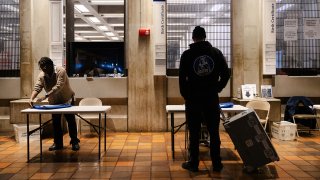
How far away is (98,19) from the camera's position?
53.5 feet

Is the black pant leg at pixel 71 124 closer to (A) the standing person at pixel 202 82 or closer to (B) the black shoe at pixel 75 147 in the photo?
(B) the black shoe at pixel 75 147

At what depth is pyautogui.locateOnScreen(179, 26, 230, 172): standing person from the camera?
4.86 metres

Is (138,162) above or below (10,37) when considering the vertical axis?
below

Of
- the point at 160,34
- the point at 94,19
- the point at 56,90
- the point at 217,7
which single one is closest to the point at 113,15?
the point at 94,19

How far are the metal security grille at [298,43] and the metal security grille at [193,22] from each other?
122 centimetres

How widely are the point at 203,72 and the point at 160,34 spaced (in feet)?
11.5

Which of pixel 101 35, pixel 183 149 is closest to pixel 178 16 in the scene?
pixel 183 149

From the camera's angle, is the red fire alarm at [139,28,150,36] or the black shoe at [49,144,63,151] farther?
the red fire alarm at [139,28,150,36]

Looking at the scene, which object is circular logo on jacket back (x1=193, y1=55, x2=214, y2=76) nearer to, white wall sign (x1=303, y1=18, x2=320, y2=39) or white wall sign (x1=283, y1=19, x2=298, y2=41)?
white wall sign (x1=283, y1=19, x2=298, y2=41)

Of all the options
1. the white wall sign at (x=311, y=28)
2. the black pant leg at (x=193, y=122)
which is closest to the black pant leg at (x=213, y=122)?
the black pant leg at (x=193, y=122)

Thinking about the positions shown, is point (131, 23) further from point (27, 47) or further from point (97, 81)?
point (27, 47)

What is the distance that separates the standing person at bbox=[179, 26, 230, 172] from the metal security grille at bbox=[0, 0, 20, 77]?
205 inches

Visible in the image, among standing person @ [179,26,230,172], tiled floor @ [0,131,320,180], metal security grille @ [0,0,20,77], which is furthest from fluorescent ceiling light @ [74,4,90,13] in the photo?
standing person @ [179,26,230,172]

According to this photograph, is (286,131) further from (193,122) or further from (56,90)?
(56,90)
